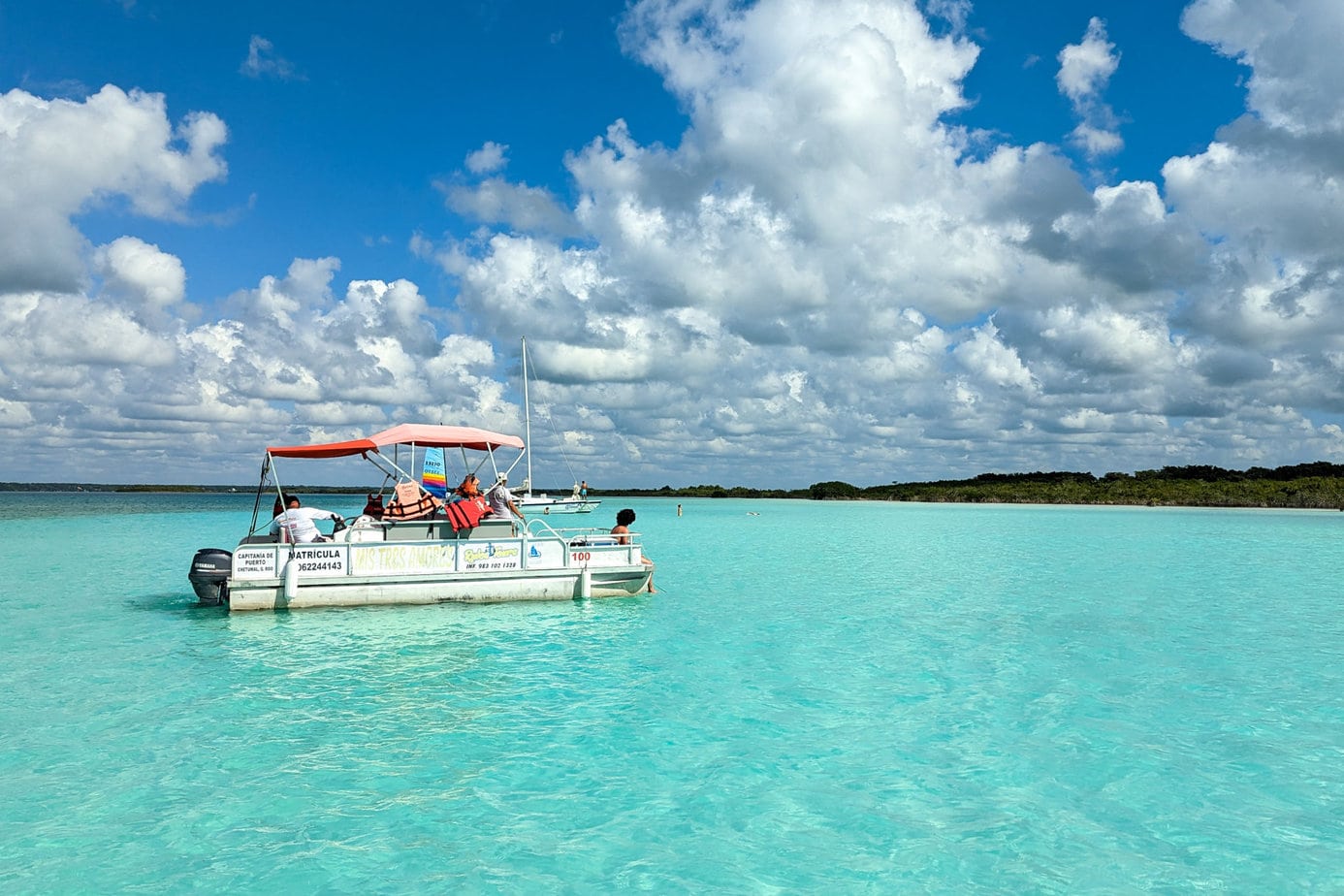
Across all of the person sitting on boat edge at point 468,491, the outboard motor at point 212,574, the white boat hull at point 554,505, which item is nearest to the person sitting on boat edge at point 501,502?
the person sitting on boat edge at point 468,491

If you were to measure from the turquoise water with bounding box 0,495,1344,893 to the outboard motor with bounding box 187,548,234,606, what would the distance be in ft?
2.73

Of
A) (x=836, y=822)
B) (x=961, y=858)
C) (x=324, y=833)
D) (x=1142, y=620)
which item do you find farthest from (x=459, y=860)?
(x=1142, y=620)

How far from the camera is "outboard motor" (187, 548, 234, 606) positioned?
19625mm

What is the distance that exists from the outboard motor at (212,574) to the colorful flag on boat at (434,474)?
4755 millimetres

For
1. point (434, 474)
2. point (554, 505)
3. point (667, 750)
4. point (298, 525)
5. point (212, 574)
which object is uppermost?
point (434, 474)

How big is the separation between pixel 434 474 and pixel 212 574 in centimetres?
558

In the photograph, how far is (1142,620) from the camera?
2028cm

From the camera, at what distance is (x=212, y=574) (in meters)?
19.7

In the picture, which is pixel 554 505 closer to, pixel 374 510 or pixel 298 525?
pixel 374 510

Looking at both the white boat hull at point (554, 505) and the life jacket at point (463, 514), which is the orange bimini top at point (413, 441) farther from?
the white boat hull at point (554, 505)

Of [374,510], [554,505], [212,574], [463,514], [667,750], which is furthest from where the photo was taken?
[554,505]

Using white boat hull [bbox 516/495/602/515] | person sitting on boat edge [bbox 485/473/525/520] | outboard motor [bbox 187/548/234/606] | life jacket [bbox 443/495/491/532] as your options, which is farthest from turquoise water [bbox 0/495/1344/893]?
white boat hull [bbox 516/495/602/515]

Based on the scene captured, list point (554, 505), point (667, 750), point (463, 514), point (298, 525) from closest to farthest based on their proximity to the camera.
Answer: point (667, 750) < point (298, 525) < point (463, 514) < point (554, 505)

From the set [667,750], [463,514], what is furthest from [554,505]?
[667,750]
